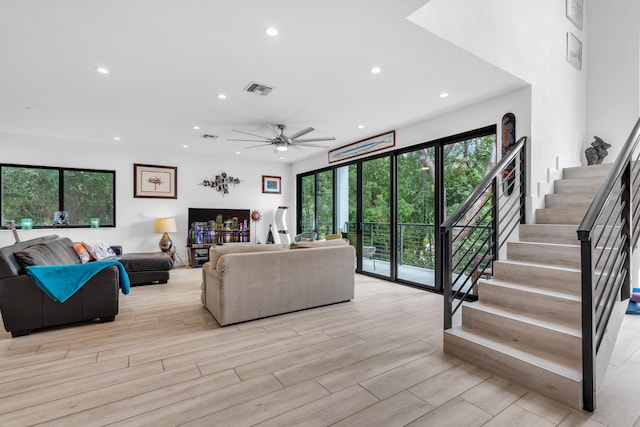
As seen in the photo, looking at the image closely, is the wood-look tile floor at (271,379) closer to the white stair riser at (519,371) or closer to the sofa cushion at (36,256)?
the white stair riser at (519,371)

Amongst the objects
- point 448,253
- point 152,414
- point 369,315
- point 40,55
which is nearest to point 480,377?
point 448,253

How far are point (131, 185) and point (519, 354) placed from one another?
713cm

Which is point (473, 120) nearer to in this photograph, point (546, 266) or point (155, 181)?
point (546, 266)

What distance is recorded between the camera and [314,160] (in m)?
7.55

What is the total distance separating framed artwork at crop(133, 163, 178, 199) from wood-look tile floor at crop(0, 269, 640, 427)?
4.10 m

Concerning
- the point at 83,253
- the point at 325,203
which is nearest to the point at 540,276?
the point at 325,203

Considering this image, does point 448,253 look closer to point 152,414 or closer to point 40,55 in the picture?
point 152,414

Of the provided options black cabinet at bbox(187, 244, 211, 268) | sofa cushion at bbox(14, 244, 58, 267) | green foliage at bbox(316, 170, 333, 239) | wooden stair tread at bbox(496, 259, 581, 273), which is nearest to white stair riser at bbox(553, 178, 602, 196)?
wooden stair tread at bbox(496, 259, 581, 273)

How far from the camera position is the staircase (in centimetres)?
203

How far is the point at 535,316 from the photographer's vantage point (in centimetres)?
245

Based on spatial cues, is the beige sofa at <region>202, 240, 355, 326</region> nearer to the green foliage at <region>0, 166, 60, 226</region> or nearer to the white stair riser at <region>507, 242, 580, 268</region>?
the white stair riser at <region>507, 242, 580, 268</region>

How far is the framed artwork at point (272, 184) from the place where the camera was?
819 centimetres

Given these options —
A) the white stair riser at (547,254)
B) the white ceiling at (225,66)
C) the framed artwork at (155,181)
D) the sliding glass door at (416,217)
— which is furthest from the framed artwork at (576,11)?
the framed artwork at (155,181)

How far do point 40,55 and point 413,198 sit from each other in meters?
4.82
